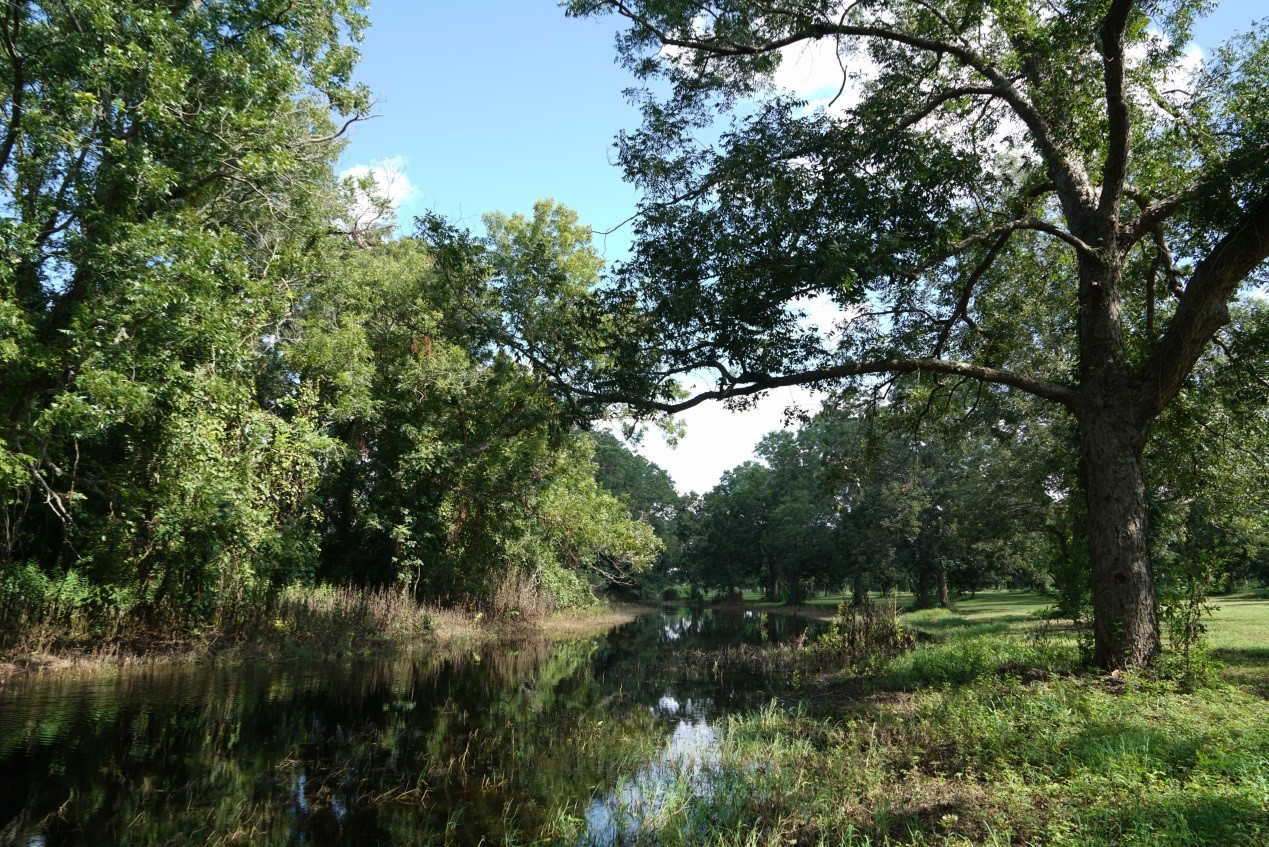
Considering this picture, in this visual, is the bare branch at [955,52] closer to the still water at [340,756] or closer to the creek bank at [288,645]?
the still water at [340,756]

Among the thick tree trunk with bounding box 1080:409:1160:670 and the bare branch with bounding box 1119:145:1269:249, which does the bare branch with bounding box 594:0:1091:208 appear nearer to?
the bare branch with bounding box 1119:145:1269:249

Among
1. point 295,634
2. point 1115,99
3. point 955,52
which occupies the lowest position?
point 295,634

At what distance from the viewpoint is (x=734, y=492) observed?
59406mm

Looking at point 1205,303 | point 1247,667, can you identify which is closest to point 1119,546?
point 1247,667

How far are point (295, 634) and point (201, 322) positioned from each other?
9.04 meters

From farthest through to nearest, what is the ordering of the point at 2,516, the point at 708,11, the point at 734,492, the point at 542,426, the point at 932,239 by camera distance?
the point at 734,492
the point at 542,426
the point at 2,516
the point at 708,11
the point at 932,239

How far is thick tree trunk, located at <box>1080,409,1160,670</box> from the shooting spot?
9.56 metres

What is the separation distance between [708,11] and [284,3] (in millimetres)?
8653

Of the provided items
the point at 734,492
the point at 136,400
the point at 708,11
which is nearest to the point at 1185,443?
the point at 708,11

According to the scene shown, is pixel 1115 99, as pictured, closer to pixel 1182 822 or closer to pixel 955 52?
pixel 955 52

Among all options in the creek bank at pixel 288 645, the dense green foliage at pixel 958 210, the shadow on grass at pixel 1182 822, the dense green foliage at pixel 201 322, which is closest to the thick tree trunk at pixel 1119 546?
the dense green foliage at pixel 958 210

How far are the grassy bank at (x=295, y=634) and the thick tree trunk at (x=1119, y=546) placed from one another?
1630 centimetres

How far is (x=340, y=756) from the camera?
8.76 m

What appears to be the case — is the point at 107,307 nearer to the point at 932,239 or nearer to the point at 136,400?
the point at 136,400
